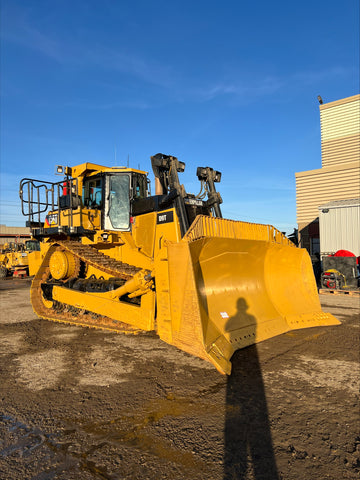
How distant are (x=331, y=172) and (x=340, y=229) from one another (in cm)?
466

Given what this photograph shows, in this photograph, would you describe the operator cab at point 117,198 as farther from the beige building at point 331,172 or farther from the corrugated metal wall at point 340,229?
the beige building at point 331,172

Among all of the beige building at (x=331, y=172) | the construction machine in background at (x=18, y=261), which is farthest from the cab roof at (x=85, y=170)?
the beige building at (x=331, y=172)

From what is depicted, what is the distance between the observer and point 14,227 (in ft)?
141

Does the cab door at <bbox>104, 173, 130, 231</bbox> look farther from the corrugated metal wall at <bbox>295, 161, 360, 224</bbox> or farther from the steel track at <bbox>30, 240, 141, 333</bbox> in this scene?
the corrugated metal wall at <bbox>295, 161, 360, 224</bbox>

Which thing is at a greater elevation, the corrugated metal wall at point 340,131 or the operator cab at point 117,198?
the corrugated metal wall at point 340,131

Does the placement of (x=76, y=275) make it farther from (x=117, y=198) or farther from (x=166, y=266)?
(x=166, y=266)

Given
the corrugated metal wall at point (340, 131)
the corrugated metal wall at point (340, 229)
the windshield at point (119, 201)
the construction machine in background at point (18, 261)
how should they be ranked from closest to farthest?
the windshield at point (119, 201) → the corrugated metal wall at point (340, 229) → the construction machine in background at point (18, 261) → the corrugated metal wall at point (340, 131)

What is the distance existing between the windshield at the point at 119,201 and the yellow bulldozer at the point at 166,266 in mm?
21

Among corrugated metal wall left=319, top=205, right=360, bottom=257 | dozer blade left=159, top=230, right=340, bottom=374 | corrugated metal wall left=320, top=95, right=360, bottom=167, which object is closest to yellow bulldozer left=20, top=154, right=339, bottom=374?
dozer blade left=159, top=230, right=340, bottom=374

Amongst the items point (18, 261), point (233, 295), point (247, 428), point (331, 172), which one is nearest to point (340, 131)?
point (331, 172)

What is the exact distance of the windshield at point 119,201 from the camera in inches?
270

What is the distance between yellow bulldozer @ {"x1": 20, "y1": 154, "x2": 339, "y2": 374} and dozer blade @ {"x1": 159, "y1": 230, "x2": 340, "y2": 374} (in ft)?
0.06

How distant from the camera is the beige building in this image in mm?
17266

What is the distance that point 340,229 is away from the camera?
14484 millimetres
